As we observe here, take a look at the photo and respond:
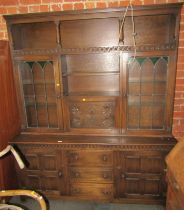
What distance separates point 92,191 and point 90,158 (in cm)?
44

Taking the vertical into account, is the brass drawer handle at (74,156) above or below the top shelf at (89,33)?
below

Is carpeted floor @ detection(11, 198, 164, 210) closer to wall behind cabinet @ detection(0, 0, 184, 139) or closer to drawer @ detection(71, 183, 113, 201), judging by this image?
drawer @ detection(71, 183, 113, 201)

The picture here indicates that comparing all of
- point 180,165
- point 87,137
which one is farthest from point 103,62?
point 180,165

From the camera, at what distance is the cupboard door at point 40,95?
2.50 meters

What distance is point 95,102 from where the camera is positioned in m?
2.48

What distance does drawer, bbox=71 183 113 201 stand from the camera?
244cm

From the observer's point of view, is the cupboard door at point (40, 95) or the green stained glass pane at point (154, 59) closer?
the green stained glass pane at point (154, 59)

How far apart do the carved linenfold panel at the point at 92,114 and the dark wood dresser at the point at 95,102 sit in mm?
13

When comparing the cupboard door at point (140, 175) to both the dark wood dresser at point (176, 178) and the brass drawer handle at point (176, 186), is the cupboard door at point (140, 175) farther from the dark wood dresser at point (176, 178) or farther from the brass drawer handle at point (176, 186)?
the brass drawer handle at point (176, 186)

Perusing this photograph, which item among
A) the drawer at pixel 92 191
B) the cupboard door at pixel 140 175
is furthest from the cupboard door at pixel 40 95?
the cupboard door at pixel 140 175

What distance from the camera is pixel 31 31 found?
2539 mm

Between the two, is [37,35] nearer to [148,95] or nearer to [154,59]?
[154,59]

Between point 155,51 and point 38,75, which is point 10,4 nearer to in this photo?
point 38,75

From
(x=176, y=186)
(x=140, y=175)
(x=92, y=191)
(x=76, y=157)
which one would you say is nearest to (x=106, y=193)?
(x=92, y=191)
